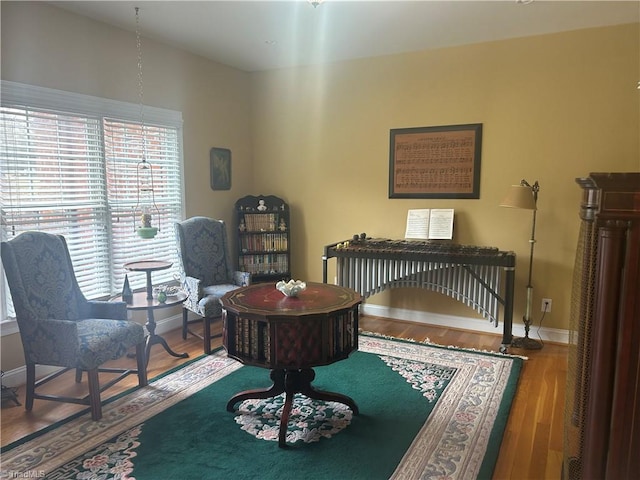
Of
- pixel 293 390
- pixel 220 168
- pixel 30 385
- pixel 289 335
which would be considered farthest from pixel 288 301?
pixel 220 168

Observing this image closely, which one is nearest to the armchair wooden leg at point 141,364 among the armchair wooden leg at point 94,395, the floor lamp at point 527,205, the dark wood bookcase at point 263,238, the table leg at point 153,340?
the armchair wooden leg at point 94,395

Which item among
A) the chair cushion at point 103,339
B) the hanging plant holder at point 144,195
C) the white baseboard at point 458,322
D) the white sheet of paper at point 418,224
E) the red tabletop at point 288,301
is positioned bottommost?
the white baseboard at point 458,322

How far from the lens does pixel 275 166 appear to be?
5371 millimetres

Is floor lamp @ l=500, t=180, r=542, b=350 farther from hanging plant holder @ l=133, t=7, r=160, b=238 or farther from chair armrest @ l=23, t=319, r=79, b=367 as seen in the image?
chair armrest @ l=23, t=319, r=79, b=367

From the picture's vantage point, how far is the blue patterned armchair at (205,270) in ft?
12.6

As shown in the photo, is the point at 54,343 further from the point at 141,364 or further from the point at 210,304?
the point at 210,304

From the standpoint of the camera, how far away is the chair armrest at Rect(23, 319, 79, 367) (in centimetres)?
273

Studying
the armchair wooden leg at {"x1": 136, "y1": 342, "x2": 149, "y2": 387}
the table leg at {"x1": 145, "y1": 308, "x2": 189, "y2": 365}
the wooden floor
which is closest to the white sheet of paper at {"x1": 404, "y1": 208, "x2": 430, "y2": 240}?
the wooden floor

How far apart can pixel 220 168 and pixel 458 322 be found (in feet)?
9.67

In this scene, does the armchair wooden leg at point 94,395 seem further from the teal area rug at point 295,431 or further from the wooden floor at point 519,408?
the wooden floor at point 519,408

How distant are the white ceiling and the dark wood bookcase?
161cm

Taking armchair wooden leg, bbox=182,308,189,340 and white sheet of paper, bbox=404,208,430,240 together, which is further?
white sheet of paper, bbox=404,208,430,240

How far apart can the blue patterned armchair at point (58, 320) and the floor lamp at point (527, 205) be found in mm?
3057

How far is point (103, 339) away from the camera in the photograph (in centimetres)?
281
